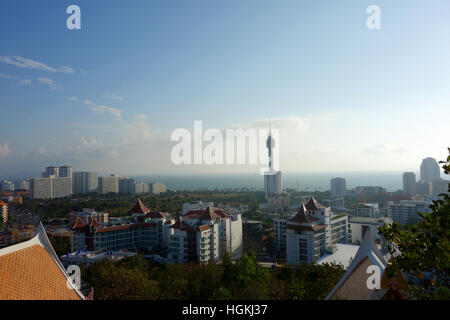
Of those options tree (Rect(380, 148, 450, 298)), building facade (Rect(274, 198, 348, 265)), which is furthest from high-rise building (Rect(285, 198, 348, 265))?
tree (Rect(380, 148, 450, 298))

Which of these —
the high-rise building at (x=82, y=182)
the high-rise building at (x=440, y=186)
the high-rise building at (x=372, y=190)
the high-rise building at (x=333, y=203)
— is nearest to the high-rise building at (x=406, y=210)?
the high-rise building at (x=333, y=203)

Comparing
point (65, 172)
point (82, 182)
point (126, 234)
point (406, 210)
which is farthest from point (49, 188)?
point (406, 210)

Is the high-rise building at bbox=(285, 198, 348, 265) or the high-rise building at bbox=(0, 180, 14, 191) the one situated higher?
the high-rise building at bbox=(0, 180, 14, 191)

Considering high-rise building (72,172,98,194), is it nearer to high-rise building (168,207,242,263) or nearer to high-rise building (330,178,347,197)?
high-rise building (168,207,242,263)

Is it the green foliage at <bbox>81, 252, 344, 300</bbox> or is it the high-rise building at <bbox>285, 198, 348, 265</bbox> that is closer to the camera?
the green foliage at <bbox>81, 252, 344, 300</bbox>
